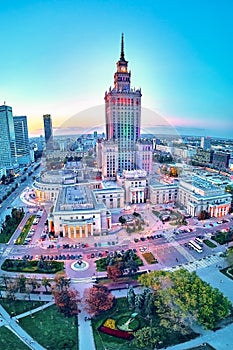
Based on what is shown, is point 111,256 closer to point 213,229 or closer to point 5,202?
point 213,229

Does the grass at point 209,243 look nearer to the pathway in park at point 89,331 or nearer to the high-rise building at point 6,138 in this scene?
the pathway in park at point 89,331

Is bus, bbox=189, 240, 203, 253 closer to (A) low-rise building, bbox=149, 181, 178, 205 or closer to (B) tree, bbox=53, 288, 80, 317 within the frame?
(A) low-rise building, bbox=149, 181, 178, 205

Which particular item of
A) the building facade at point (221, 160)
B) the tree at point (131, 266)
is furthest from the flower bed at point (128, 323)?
the building facade at point (221, 160)

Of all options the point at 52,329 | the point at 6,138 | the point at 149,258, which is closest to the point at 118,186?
the point at 149,258

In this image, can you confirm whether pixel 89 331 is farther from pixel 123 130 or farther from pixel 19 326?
pixel 123 130

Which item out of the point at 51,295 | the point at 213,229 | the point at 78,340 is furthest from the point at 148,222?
the point at 78,340

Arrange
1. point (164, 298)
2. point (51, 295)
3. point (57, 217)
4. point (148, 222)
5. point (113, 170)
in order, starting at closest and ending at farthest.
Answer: point (164, 298) < point (51, 295) < point (57, 217) < point (148, 222) < point (113, 170)

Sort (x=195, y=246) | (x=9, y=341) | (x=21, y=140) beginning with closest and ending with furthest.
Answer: (x=9, y=341), (x=195, y=246), (x=21, y=140)

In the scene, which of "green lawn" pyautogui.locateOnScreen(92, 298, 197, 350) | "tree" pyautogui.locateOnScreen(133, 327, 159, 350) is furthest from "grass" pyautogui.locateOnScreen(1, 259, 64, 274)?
"tree" pyautogui.locateOnScreen(133, 327, 159, 350)
